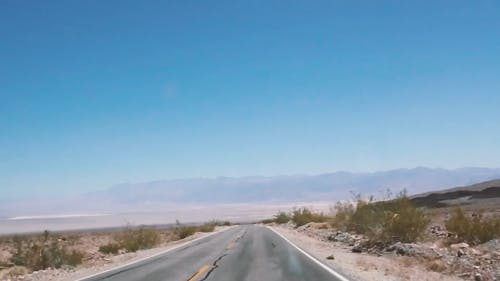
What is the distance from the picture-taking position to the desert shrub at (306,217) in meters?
65.9

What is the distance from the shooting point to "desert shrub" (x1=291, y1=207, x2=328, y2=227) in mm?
65938

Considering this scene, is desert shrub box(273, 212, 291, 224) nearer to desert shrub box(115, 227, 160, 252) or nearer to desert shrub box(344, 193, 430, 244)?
desert shrub box(115, 227, 160, 252)

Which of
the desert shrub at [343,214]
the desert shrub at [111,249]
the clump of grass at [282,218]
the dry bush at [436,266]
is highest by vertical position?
the clump of grass at [282,218]

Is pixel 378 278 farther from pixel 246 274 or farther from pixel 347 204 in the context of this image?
pixel 347 204

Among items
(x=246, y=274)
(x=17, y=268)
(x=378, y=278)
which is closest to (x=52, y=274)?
(x=17, y=268)

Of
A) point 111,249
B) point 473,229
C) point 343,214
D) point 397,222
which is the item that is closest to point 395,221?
point 397,222

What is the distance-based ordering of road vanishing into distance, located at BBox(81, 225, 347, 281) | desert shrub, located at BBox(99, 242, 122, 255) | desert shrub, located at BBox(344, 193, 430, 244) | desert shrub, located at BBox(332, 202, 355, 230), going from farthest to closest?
desert shrub, located at BBox(332, 202, 355, 230) < desert shrub, located at BBox(99, 242, 122, 255) < desert shrub, located at BBox(344, 193, 430, 244) < road vanishing into distance, located at BBox(81, 225, 347, 281)

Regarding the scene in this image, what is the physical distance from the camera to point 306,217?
222 feet

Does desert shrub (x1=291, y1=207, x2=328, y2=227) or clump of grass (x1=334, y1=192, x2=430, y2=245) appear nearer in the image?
clump of grass (x1=334, y1=192, x2=430, y2=245)

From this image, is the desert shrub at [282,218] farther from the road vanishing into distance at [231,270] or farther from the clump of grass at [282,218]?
the road vanishing into distance at [231,270]

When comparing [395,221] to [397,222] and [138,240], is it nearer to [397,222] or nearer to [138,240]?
[397,222]

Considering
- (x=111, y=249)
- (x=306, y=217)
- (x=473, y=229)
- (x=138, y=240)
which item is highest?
(x=306, y=217)

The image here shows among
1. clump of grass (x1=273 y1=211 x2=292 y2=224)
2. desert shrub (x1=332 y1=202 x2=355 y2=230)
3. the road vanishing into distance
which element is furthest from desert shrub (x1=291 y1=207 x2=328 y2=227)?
the road vanishing into distance

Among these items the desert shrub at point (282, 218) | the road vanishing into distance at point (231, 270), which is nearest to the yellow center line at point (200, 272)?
the road vanishing into distance at point (231, 270)
